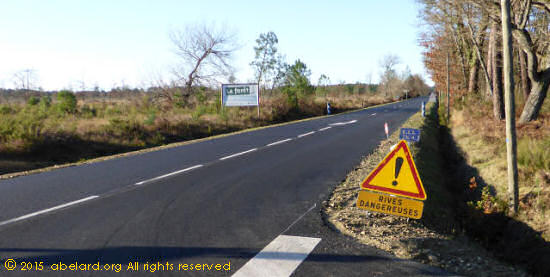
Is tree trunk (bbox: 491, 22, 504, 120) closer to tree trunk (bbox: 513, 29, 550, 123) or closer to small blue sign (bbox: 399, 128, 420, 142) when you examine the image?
tree trunk (bbox: 513, 29, 550, 123)

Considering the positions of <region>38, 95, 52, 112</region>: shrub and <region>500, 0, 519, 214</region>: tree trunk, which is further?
<region>38, 95, 52, 112</region>: shrub

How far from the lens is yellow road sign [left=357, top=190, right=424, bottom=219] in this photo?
5316mm

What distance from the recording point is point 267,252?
441cm

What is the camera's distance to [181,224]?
5402 millimetres

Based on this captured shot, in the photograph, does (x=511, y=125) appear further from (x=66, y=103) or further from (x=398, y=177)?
(x=66, y=103)

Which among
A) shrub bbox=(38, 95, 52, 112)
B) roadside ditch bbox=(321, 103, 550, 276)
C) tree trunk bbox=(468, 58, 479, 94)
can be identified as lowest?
roadside ditch bbox=(321, 103, 550, 276)

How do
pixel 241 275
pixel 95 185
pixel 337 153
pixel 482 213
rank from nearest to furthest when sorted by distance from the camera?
pixel 241 275, pixel 95 185, pixel 482 213, pixel 337 153

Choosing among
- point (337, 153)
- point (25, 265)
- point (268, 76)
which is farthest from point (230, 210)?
point (268, 76)

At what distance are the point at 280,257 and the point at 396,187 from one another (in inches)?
82.4

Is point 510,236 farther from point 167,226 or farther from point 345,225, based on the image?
point 167,226

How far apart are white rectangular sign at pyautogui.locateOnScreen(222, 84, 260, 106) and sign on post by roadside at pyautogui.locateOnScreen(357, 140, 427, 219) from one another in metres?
24.1

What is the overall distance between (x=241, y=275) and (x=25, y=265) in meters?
2.26

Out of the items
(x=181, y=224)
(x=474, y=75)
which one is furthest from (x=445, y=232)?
(x=474, y=75)

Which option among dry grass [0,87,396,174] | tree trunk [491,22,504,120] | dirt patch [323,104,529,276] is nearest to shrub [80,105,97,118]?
dry grass [0,87,396,174]
